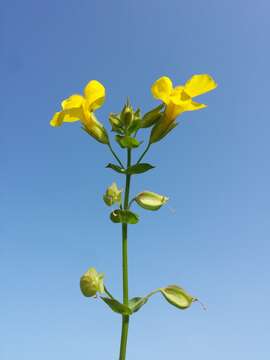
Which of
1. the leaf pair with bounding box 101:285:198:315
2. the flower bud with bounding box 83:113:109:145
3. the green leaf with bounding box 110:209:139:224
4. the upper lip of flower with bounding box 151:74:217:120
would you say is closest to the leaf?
the green leaf with bounding box 110:209:139:224

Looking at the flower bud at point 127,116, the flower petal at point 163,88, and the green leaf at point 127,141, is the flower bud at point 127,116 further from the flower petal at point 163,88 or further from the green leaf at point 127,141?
the flower petal at point 163,88

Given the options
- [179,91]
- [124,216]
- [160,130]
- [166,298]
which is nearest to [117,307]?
[166,298]

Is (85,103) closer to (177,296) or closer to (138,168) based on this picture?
(138,168)

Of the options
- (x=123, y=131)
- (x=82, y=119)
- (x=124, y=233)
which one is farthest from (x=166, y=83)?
(x=124, y=233)

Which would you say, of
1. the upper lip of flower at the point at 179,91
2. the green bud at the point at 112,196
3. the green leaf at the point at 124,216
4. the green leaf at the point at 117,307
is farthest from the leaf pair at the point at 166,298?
the upper lip of flower at the point at 179,91

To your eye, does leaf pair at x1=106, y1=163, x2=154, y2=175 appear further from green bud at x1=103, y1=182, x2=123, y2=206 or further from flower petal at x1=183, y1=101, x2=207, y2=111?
flower petal at x1=183, y1=101, x2=207, y2=111

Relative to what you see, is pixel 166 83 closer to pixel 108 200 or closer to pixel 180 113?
Answer: pixel 180 113
